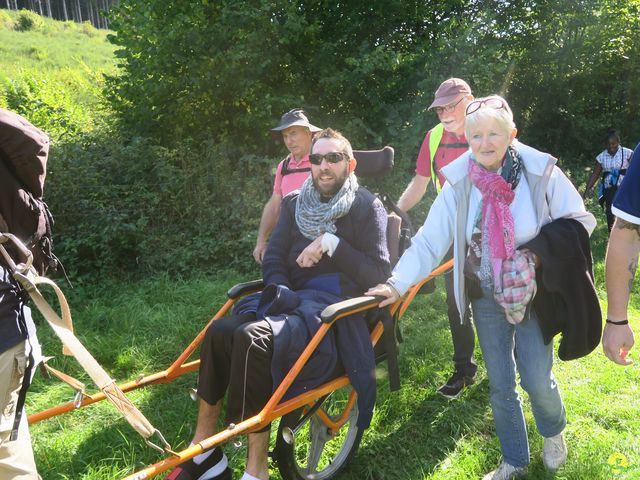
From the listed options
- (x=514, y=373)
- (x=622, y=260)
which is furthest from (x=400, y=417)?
(x=622, y=260)

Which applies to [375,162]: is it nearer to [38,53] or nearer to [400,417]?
[400,417]

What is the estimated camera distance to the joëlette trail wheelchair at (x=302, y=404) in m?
2.00

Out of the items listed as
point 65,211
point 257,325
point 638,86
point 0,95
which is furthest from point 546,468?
point 638,86

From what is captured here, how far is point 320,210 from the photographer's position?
10.7ft

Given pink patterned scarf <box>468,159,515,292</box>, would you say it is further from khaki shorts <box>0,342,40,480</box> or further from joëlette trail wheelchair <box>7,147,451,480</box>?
khaki shorts <box>0,342,40,480</box>

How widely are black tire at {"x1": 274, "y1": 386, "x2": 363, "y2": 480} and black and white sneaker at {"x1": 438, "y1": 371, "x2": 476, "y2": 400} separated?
833 millimetres

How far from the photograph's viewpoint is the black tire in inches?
107

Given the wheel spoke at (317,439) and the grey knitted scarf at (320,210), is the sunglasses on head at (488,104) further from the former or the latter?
the wheel spoke at (317,439)

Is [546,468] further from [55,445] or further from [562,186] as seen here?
[55,445]

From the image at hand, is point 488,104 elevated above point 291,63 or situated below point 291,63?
above

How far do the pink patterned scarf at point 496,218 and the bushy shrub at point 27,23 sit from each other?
Result: 40374 mm

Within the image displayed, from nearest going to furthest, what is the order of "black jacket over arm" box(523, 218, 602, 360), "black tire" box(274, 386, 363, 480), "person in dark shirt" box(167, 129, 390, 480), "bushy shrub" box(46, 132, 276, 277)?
"black jacket over arm" box(523, 218, 602, 360) → "person in dark shirt" box(167, 129, 390, 480) → "black tire" box(274, 386, 363, 480) → "bushy shrub" box(46, 132, 276, 277)

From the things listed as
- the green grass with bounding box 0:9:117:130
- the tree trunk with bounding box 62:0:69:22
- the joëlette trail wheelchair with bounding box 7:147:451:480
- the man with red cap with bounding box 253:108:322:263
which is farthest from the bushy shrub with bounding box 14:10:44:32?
the joëlette trail wheelchair with bounding box 7:147:451:480

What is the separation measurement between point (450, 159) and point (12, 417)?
2859mm
